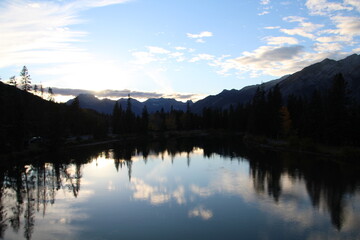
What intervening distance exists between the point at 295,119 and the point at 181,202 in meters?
66.6

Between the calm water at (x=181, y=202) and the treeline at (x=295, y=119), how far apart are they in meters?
16.4

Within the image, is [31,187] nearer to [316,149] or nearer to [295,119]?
[316,149]

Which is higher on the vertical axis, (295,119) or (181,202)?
(295,119)

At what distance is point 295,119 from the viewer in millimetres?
85000

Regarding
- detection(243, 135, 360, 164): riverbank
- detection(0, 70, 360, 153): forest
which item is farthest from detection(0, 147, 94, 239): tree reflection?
detection(243, 135, 360, 164): riverbank

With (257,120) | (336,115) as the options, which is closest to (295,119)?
(257,120)

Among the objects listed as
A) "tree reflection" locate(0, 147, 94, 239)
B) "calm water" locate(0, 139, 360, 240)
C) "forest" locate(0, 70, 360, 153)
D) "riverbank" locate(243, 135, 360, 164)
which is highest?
"forest" locate(0, 70, 360, 153)

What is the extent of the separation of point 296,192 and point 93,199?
2081 centimetres

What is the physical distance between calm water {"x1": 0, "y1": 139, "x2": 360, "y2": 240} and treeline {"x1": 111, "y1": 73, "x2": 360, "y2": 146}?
53.8 ft

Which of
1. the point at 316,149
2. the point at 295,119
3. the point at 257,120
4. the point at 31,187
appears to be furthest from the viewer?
the point at 257,120

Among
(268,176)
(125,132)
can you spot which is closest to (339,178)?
(268,176)

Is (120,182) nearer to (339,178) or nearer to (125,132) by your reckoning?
(339,178)

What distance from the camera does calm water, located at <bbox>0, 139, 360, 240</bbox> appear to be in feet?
67.6

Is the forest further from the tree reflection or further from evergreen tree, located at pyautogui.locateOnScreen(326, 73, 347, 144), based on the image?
the tree reflection
